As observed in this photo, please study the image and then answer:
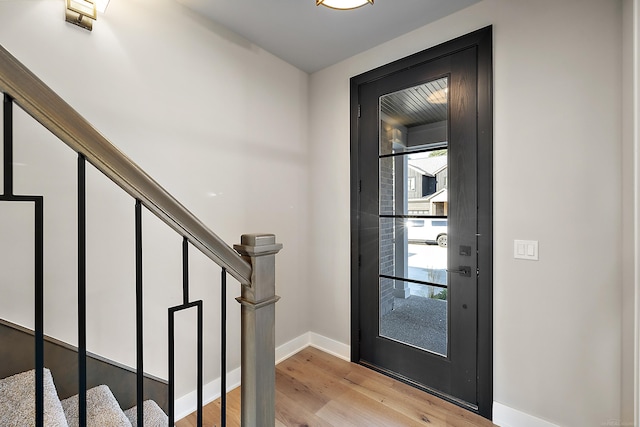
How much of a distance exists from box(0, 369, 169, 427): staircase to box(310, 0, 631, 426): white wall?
205 centimetres

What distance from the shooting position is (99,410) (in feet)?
4.30

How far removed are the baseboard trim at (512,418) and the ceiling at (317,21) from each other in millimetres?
2582

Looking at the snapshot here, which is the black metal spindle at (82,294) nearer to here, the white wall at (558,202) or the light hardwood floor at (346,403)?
the light hardwood floor at (346,403)

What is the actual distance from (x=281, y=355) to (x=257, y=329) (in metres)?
1.75

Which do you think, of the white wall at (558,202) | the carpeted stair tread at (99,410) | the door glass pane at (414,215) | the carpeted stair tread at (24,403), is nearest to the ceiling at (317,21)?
the white wall at (558,202)

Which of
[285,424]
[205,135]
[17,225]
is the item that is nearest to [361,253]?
[285,424]

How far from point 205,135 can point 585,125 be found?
2284 mm

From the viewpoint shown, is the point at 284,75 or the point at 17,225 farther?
the point at 284,75

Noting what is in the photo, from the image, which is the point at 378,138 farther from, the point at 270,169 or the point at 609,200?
the point at 609,200

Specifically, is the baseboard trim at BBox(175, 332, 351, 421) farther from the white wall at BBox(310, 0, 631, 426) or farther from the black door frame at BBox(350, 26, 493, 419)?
the white wall at BBox(310, 0, 631, 426)

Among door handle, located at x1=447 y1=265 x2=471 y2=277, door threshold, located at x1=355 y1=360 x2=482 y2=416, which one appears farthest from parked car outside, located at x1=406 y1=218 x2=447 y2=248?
door threshold, located at x1=355 y1=360 x2=482 y2=416

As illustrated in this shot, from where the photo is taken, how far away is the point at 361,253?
255 centimetres

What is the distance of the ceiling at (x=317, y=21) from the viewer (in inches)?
76.1

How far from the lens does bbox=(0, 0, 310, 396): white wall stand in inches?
56.1
